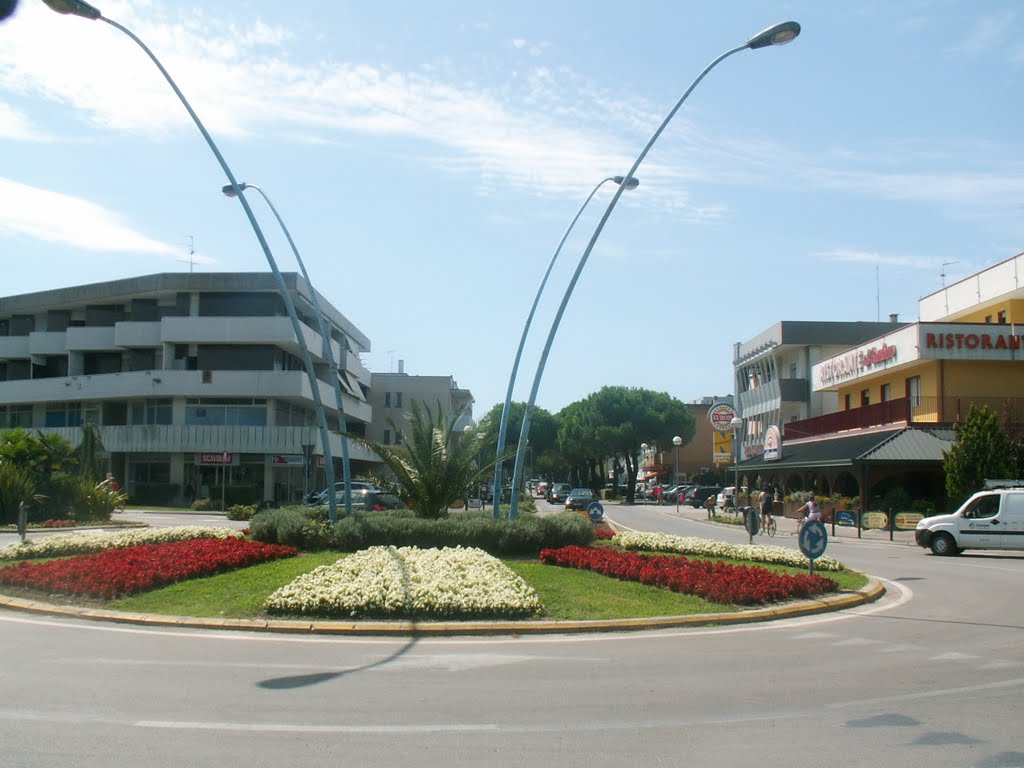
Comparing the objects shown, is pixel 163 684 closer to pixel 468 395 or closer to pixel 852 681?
pixel 852 681

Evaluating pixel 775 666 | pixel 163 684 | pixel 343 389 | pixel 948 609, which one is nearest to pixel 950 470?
pixel 948 609

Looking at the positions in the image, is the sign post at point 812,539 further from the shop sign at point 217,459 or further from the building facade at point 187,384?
the shop sign at point 217,459

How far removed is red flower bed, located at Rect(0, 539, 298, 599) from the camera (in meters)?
13.8

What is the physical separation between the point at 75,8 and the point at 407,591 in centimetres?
985

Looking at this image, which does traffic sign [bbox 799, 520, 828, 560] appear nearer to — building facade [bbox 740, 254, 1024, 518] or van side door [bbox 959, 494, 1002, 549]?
van side door [bbox 959, 494, 1002, 549]

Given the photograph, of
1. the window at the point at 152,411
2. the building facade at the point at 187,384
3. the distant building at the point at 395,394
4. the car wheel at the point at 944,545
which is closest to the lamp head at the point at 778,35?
the car wheel at the point at 944,545

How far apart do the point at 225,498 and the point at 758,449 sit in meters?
35.6

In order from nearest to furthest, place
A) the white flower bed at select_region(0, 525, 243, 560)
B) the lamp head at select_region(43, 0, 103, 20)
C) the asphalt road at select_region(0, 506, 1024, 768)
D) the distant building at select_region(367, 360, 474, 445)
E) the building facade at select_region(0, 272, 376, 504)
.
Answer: the asphalt road at select_region(0, 506, 1024, 768), the lamp head at select_region(43, 0, 103, 20), the white flower bed at select_region(0, 525, 243, 560), the building facade at select_region(0, 272, 376, 504), the distant building at select_region(367, 360, 474, 445)

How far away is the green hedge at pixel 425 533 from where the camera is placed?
1781cm

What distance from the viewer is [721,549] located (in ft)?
66.6

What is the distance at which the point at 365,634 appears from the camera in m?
11.7

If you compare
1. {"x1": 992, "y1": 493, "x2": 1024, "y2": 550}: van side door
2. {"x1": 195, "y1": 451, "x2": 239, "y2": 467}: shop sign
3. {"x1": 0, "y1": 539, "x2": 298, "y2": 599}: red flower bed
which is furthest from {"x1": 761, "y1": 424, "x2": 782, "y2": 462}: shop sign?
{"x1": 0, "y1": 539, "x2": 298, "y2": 599}: red flower bed

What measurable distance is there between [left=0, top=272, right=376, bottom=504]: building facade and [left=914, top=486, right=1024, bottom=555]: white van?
3307 centimetres

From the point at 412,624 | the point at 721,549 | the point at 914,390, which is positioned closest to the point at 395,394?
the point at 914,390
